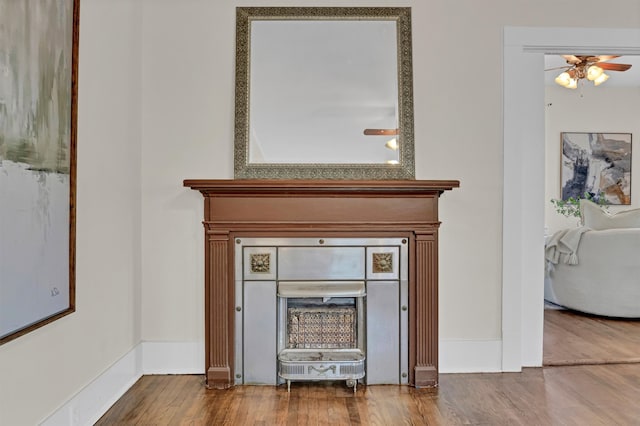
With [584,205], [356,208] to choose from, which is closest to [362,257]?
[356,208]

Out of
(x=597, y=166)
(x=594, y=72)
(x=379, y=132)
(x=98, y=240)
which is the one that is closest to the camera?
(x=98, y=240)

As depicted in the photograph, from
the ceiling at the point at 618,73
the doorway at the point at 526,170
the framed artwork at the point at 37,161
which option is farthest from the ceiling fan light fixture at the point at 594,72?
the framed artwork at the point at 37,161

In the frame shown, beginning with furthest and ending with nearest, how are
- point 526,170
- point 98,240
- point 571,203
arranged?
point 571,203 < point 526,170 < point 98,240

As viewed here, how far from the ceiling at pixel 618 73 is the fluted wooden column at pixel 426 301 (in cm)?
359

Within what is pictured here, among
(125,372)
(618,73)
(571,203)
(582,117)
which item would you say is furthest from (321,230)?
(582,117)

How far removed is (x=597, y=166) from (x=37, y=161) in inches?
257

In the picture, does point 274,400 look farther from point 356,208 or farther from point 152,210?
point 152,210

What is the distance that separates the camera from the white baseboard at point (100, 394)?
1.74 metres

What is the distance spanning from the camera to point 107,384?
2074mm

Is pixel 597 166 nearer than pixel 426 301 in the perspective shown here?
No

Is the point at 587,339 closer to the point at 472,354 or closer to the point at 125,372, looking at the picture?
the point at 472,354

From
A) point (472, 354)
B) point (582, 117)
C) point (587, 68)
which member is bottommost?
point (472, 354)

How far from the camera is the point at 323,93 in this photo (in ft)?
8.22

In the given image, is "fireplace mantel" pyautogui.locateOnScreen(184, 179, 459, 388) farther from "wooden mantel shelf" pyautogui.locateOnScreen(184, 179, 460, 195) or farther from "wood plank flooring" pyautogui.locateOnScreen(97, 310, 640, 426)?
"wood plank flooring" pyautogui.locateOnScreen(97, 310, 640, 426)
